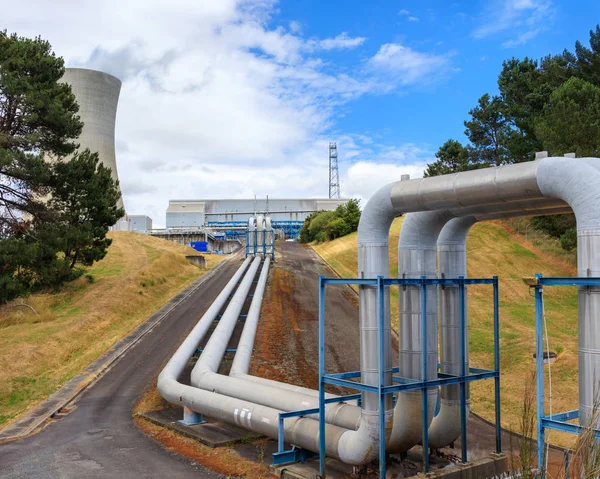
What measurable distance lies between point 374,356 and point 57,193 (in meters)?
31.0

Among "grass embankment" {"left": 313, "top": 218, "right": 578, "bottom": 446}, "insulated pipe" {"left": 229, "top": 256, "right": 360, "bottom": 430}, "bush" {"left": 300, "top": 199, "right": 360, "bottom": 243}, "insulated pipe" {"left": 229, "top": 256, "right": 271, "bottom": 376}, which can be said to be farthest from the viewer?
"bush" {"left": 300, "top": 199, "right": 360, "bottom": 243}

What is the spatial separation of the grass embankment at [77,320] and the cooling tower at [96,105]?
12018mm

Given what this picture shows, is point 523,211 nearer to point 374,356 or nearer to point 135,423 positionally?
point 374,356

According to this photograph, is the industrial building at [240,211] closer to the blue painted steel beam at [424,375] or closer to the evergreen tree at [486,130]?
the evergreen tree at [486,130]

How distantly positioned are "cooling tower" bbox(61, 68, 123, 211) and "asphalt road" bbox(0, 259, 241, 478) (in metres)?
37.9

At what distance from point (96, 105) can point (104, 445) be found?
49237 mm

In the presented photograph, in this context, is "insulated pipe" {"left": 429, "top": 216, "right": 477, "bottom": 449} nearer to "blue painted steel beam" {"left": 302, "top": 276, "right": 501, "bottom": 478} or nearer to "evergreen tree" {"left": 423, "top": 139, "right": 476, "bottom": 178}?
"blue painted steel beam" {"left": 302, "top": 276, "right": 501, "bottom": 478}

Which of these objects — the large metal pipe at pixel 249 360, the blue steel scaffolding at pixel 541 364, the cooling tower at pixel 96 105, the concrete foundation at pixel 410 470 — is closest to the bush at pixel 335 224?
the cooling tower at pixel 96 105

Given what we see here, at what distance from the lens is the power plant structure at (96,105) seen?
189ft

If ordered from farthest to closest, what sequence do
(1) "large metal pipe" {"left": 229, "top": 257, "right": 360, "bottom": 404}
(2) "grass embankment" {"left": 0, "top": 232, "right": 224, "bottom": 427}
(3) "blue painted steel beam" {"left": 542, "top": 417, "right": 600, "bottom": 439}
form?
(2) "grass embankment" {"left": 0, "top": 232, "right": 224, "bottom": 427}
(1) "large metal pipe" {"left": 229, "top": 257, "right": 360, "bottom": 404}
(3) "blue painted steel beam" {"left": 542, "top": 417, "right": 600, "bottom": 439}

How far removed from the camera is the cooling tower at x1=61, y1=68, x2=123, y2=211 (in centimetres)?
5747

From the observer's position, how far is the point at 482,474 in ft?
44.8

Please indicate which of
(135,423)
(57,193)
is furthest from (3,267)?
(135,423)

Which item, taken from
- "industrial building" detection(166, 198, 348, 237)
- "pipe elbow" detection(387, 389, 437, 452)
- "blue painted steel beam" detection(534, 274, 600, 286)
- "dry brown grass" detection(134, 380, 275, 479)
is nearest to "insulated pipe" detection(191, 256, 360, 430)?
"pipe elbow" detection(387, 389, 437, 452)
